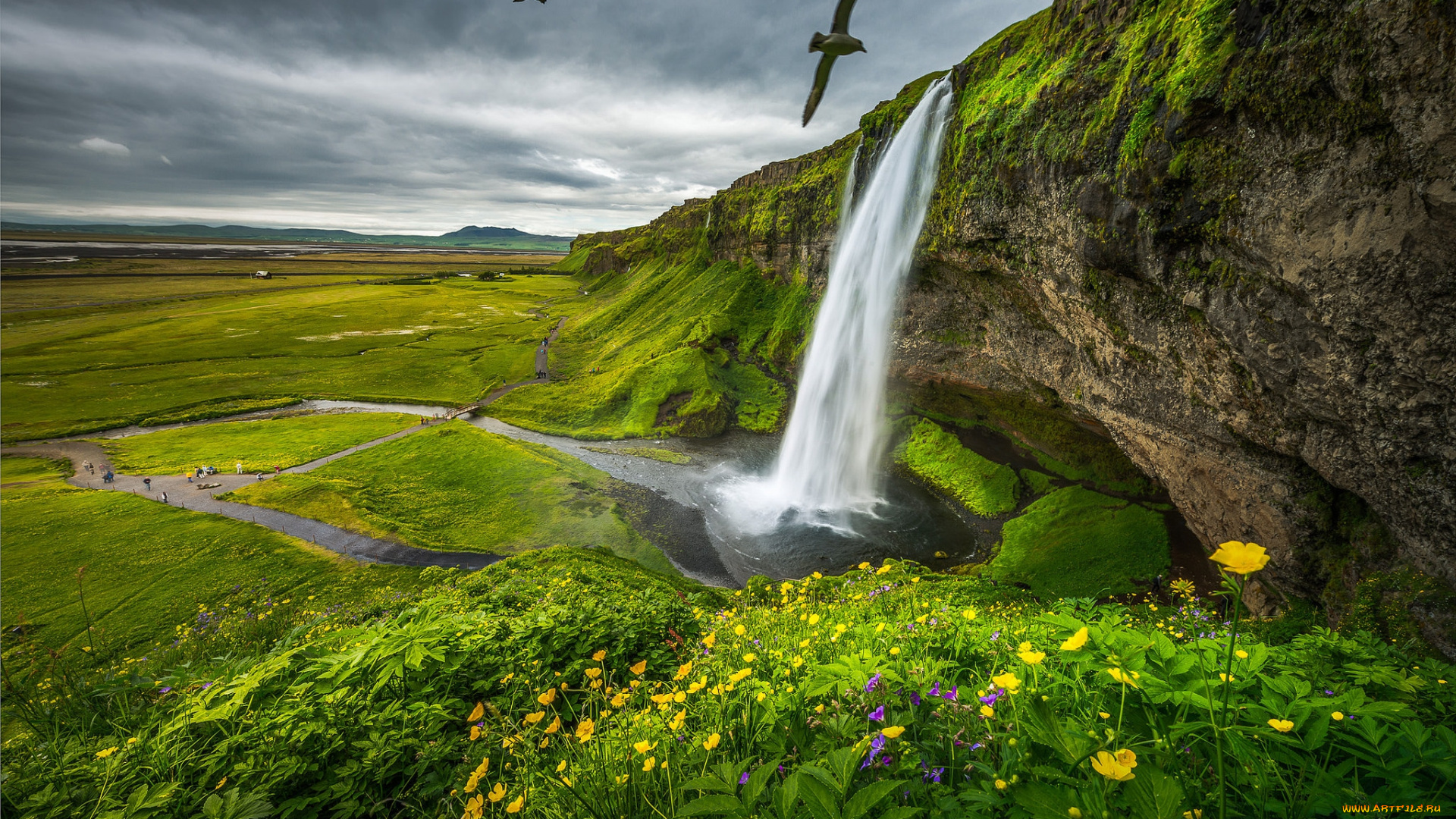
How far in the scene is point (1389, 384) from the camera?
28.5 feet

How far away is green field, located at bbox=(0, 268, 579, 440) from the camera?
40.9 m

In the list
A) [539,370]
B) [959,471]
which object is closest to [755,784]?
[959,471]

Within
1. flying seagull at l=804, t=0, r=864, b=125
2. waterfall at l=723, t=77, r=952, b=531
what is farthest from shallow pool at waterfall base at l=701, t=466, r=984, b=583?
flying seagull at l=804, t=0, r=864, b=125

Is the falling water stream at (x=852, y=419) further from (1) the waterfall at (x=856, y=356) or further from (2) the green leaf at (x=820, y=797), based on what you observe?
(2) the green leaf at (x=820, y=797)

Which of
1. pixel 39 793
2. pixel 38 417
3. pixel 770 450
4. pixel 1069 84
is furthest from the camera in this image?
pixel 38 417

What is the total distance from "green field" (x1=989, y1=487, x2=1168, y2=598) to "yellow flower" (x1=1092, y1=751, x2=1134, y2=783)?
1486 cm

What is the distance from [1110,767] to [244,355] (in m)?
74.2

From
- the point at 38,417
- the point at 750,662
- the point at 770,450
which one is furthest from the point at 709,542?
the point at 38,417

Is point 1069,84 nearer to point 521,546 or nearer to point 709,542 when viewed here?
point 709,542

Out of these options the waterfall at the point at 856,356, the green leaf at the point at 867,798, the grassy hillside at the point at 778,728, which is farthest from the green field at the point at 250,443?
the green leaf at the point at 867,798

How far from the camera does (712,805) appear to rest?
1693 mm

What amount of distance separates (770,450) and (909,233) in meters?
14.1

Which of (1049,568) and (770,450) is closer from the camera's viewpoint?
(1049,568)

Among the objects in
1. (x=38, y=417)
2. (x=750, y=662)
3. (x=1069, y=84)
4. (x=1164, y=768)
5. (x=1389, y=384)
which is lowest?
(x=38, y=417)
